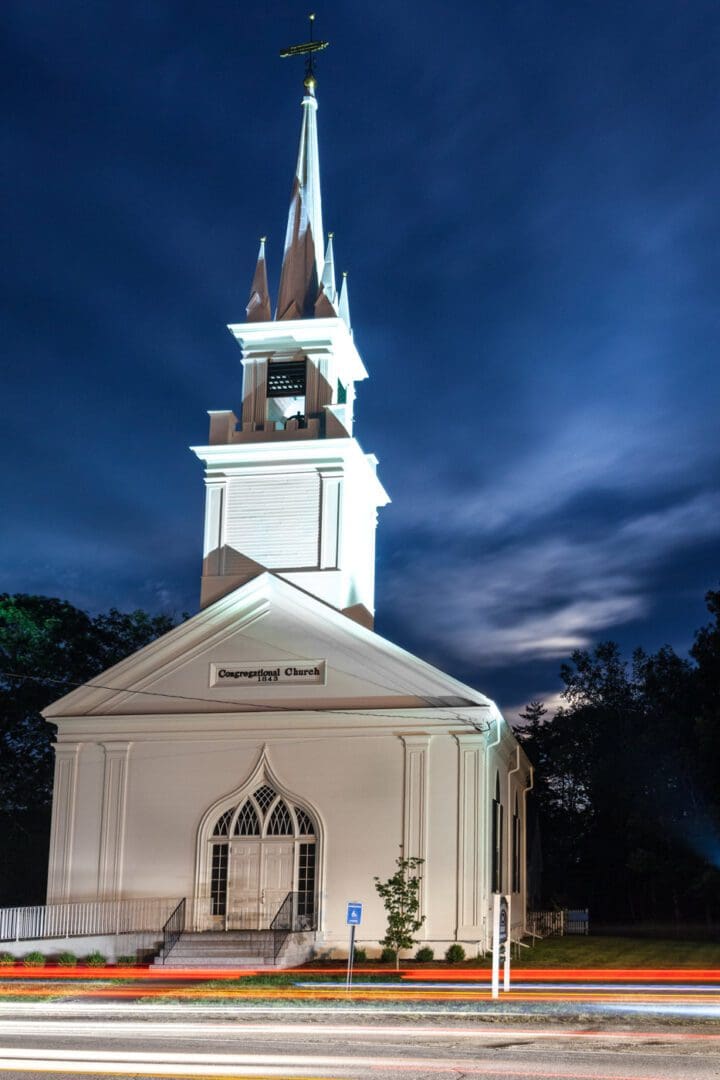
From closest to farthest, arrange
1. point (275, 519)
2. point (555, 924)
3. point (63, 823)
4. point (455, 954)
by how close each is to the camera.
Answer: point (455, 954) → point (63, 823) → point (275, 519) → point (555, 924)

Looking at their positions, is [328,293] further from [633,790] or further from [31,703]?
[633,790]

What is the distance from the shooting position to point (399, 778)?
29250mm

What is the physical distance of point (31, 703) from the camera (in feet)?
152

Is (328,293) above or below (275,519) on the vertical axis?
above

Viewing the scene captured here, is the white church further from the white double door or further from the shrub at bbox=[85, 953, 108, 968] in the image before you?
the shrub at bbox=[85, 953, 108, 968]

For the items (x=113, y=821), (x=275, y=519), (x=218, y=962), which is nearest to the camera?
(x=218, y=962)

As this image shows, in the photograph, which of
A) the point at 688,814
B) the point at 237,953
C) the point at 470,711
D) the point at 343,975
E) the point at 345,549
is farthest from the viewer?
the point at 688,814

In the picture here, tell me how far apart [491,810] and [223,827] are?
6143mm

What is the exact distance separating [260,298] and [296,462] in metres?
6.09

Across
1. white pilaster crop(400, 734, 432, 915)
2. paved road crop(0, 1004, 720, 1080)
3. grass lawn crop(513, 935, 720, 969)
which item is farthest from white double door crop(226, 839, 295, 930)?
paved road crop(0, 1004, 720, 1080)

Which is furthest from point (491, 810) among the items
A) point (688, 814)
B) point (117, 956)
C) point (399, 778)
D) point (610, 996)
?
point (688, 814)

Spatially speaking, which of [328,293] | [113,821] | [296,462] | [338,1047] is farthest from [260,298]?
[338,1047]

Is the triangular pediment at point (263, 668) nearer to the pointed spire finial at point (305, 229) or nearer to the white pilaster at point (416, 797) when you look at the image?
the white pilaster at point (416, 797)

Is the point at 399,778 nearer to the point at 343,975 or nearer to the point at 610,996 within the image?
the point at 343,975
